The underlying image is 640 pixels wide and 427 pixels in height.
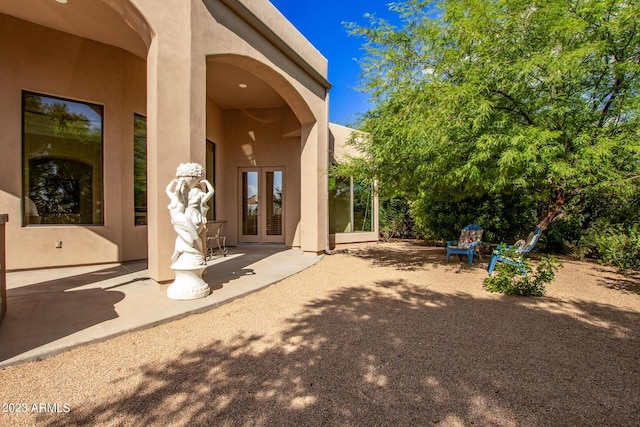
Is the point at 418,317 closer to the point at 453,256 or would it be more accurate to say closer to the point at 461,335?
the point at 461,335

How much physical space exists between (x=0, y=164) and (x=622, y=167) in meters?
10.6

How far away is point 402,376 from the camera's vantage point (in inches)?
94.5

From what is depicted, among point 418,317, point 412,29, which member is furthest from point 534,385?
point 412,29

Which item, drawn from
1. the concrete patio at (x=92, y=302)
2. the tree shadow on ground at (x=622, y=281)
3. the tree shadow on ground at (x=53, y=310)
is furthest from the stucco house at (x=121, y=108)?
the tree shadow on ground at (x=622, y=281)

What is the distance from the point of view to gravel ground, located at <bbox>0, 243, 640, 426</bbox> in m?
1.97

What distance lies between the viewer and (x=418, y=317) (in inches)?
148

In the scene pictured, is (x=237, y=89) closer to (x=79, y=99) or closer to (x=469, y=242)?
(x=79, y=99)

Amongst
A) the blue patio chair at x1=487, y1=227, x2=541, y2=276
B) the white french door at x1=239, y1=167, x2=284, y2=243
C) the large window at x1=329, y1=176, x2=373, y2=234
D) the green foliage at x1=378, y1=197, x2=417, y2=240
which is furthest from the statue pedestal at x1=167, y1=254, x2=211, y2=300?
the green foliage at x1=378, y1=197, x2=417, y2=240

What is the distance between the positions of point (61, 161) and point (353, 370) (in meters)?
6.79

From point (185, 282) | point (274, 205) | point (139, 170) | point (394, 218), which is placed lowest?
point (185, 282)

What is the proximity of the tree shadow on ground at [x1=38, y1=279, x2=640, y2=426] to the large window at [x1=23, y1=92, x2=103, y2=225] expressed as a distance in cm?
514

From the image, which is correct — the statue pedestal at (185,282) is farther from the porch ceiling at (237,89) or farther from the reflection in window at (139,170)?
the porch ceiling at (237,89)

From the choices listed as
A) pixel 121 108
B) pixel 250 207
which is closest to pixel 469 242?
pixel 250 207

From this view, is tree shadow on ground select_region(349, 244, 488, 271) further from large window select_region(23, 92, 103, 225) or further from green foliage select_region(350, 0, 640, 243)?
large window select_region(23, 92, 103, 225)
